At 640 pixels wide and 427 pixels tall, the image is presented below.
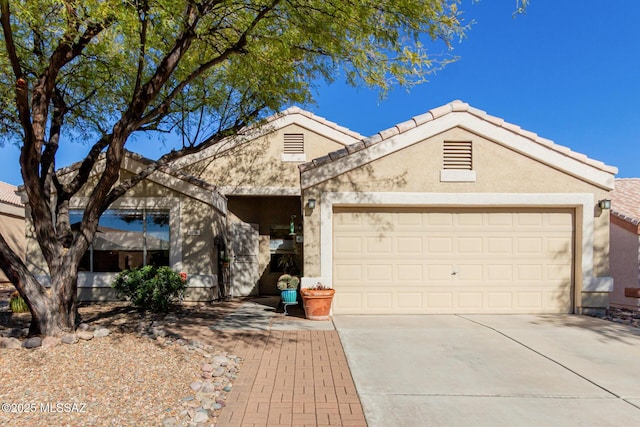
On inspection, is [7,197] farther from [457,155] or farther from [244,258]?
[457,155]

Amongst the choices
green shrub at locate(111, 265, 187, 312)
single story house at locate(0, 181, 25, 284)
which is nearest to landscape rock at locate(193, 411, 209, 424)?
green shrub at locate(111, 265, 187, 312)

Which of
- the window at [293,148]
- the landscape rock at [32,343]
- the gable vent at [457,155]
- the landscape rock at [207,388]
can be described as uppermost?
the window at [293,148]

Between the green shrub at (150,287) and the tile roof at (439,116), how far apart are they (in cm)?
386

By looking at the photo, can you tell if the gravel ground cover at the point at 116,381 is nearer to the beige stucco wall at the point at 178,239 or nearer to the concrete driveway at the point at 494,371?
the concrete driveway at the point at 494,371

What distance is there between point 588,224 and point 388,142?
4.69m

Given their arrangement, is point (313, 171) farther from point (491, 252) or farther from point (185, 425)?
point (185, 425)

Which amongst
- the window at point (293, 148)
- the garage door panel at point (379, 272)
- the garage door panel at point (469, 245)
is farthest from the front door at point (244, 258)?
the garage door panel at point (469, 245)

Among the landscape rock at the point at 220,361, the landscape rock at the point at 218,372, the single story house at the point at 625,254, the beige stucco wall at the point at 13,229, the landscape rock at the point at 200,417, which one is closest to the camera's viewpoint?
the landscape rock at the point at 200,417

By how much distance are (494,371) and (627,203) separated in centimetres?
972

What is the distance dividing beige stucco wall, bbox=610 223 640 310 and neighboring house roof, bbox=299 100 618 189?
2515mm

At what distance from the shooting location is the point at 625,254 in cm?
1111

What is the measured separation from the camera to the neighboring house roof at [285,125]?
43.4ft

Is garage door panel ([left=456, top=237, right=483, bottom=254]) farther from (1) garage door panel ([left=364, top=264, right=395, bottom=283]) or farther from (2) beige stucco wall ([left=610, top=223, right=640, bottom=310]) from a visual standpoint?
(2) beige stucco wall ([left=610, top=223, right=640, bottom=310])

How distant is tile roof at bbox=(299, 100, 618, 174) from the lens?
363 inches
